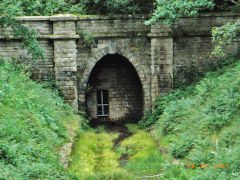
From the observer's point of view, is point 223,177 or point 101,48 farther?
point 101,48

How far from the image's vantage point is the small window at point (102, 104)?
1518 cm

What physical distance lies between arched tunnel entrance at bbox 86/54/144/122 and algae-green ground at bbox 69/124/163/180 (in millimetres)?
1912

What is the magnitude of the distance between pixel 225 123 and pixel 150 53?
19.6ft

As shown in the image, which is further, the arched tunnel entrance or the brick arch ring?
the arched tunnel entrance

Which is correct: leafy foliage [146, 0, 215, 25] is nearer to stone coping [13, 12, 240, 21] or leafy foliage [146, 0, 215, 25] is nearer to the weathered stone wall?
stone coping [13, 12, 240, 21]

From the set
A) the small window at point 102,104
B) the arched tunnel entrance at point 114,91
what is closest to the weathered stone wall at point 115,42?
the arched tunnel entrance at point 114,91

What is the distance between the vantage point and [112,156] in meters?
10.3

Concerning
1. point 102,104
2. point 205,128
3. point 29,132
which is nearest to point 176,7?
point 205,128

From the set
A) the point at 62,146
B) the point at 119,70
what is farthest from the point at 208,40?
the point at 62,146

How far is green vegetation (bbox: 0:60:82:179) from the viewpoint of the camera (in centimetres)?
568

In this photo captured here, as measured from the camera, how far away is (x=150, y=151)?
1002cm

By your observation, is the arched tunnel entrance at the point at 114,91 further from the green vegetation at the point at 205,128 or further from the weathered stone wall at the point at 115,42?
the green vegetation at the point at 205,128

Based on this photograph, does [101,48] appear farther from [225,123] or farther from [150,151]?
[225,123]

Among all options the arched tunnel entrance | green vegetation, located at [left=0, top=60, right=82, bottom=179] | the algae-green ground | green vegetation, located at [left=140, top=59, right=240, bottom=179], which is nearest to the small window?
the arched tunnel entrance
